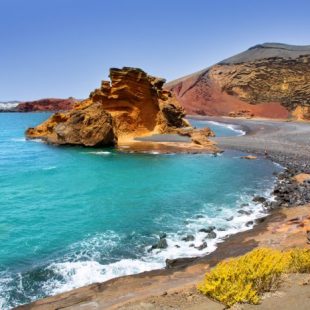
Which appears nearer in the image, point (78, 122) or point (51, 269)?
point (51, 269)

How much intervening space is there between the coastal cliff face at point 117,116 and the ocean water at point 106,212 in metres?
9.81

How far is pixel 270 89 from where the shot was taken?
11831 centimetres

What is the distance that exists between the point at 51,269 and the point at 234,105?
364 feet

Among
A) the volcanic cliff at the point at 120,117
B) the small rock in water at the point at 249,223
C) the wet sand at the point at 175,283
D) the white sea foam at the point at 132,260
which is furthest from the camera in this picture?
the volcanic cliff at the point at 120,117

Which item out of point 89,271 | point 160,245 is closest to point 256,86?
point 160,245

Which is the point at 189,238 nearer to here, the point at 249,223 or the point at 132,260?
the point at 132,260

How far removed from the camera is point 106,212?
2308cm

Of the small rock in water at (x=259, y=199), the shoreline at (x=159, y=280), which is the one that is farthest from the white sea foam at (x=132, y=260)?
the small rock in water at (x=259, y=199)

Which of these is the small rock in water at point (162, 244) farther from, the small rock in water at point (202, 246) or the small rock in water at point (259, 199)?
the small rock in water at point (259, 199)

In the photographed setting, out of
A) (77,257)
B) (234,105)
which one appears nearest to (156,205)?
(77,257)

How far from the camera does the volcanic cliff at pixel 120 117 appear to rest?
5016cm

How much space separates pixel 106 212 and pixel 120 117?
34.0 meters

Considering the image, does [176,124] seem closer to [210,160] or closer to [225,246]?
[210,160]

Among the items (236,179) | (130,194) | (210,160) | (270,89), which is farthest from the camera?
(270,89)
